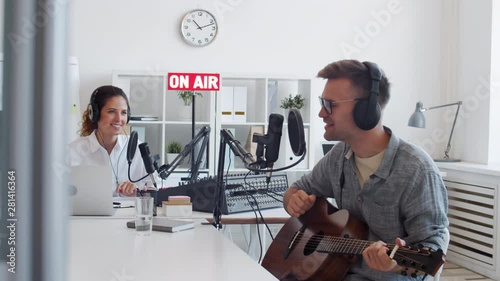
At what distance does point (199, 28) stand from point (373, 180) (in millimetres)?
2967

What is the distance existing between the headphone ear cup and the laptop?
1.03 m

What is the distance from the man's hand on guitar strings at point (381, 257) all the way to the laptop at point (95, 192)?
113 cm

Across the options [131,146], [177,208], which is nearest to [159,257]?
[177,208]

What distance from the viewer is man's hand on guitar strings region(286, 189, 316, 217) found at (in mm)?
1981

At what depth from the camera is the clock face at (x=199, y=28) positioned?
4.32 m

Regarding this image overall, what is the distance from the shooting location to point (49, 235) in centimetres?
13

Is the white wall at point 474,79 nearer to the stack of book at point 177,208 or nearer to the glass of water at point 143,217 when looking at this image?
the stack of book at point 177,208

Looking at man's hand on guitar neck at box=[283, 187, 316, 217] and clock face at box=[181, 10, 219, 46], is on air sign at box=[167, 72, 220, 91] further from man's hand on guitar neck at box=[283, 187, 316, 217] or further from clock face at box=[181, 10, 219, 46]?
man's hand on guitar neck at box=[283, 187, 316, 217]

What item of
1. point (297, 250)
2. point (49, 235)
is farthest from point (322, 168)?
point (49, 235)

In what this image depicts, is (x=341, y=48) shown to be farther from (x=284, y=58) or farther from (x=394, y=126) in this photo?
(x=394, y=126)

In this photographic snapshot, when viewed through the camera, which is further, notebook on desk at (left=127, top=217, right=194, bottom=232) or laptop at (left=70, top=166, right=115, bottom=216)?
laptop at (left=70, top=166, right=115, bottom=216)

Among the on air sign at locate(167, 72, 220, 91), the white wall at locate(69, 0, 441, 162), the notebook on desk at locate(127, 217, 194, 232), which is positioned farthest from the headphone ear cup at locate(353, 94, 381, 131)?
the white wall at locate(69, 0, 441, 162)

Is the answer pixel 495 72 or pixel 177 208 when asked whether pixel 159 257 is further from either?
pixel 495 72

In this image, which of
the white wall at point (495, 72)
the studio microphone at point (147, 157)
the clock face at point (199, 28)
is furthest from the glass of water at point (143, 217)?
the white wall at point (495, 72)
